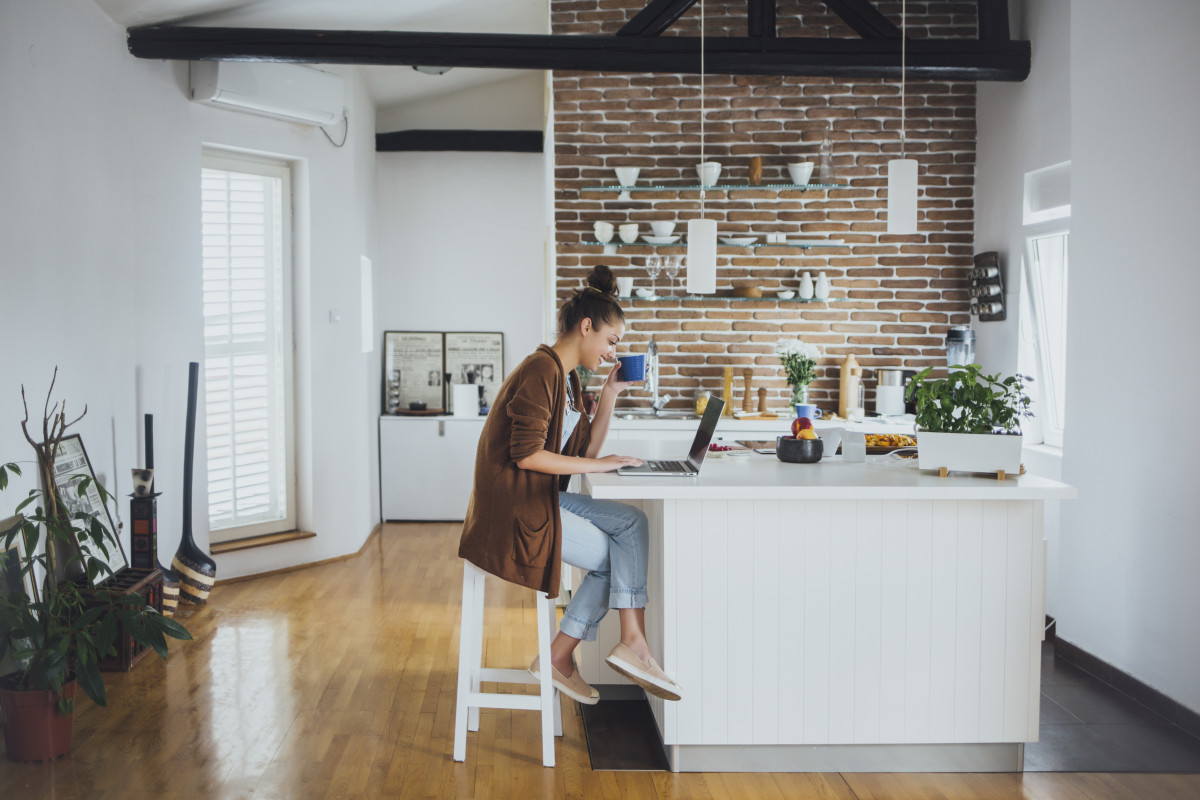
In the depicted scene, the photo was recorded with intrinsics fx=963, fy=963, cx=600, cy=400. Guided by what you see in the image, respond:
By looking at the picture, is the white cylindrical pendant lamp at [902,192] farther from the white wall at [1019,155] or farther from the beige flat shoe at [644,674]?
the beige flat shoe at [644,674]

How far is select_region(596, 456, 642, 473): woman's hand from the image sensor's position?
9.14 ft

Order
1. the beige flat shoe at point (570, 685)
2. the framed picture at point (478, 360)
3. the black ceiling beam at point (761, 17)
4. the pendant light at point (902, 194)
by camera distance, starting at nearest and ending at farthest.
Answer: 1. the beige flat shoe at point (570, 685)
2. the pendant light at point (902, 194)
3. the black ceiling beam at point (761, 17)
4. the framed picture at point (478, 360)

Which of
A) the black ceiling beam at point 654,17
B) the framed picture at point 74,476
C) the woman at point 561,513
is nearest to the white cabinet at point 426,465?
the framed picture at point 74,476

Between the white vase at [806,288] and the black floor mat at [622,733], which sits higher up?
the white vase at [806,288]

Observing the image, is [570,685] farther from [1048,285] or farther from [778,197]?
[778,197]

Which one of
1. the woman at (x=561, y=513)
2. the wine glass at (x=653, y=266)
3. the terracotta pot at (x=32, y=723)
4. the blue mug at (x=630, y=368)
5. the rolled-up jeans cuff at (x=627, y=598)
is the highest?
the wine glass at (x=653, y=266)

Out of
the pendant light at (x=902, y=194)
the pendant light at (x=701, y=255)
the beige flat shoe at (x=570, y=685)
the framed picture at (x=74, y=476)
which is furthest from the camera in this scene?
the pendant light at (x=701, y=255)

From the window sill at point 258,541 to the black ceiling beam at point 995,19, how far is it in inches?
182

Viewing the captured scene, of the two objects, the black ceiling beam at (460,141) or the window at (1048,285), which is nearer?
the window at (1048,285)

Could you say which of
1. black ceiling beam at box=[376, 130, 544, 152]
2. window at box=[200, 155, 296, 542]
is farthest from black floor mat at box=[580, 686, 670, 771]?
black ceiling beam at box=[376, 130, 544, 152]

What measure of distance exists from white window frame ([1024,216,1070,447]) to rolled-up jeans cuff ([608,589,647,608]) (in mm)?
2922

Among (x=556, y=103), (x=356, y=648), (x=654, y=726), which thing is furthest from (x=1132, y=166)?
(x=356, y=648)

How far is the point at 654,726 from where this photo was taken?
129 inches

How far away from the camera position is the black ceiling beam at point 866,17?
4.72 m
